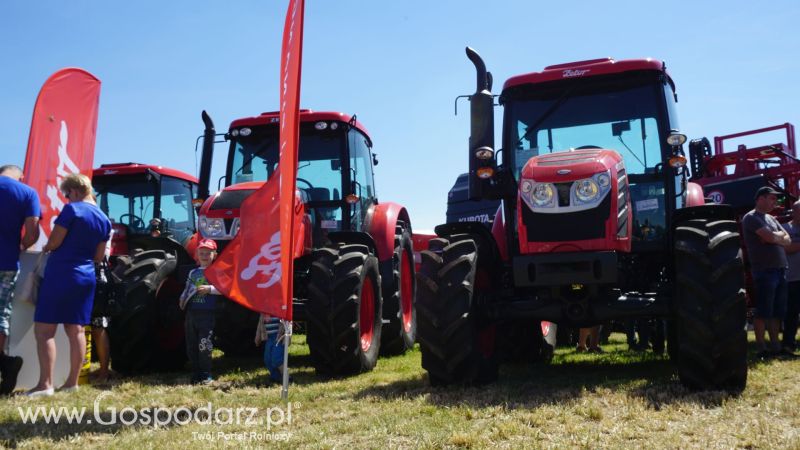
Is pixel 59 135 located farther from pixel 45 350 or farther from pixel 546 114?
pixel 546 114

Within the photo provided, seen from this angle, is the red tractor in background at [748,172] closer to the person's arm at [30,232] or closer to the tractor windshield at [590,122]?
the tractor windshield at [590,122]

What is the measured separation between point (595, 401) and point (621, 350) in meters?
3.95

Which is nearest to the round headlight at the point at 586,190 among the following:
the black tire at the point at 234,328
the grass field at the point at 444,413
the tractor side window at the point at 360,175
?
the grass field at the point at 444,413

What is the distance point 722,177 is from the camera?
11.3 meters

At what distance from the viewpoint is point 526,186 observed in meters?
5.17

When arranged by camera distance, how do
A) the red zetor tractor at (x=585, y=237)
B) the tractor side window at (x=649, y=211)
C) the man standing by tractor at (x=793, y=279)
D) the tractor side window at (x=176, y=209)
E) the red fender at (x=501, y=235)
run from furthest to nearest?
the tractor side window at (x=176, y=209)
the man standing by tractor at (x=793, y=279)
the red fender at (x=501, y=235)
the tractor side window at (x=649, y=211)
the red zetor tractor at (x=585, y=237)

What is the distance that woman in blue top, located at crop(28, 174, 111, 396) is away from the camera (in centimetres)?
503

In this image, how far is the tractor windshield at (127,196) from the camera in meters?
9.91

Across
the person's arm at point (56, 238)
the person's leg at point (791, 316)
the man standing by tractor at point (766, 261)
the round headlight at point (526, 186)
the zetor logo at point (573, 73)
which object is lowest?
the person's leg at point (791, 316)

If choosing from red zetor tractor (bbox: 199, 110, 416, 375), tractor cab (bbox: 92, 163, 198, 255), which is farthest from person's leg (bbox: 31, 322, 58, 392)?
tractor cab (bbox: 92, 163, 198, 255)

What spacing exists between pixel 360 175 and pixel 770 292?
4354mm

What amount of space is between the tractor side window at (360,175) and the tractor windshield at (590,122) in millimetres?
2138

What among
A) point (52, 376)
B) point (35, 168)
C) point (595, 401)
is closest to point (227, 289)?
point (52, 376)

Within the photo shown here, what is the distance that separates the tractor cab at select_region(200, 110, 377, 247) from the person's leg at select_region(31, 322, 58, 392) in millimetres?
2600
